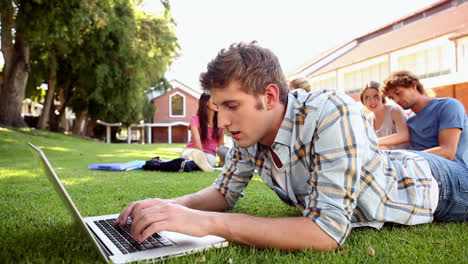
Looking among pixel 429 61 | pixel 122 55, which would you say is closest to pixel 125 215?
pixel 429 61

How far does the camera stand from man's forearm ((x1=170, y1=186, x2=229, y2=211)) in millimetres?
2373

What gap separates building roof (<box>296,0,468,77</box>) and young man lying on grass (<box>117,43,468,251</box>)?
14743 millimetres

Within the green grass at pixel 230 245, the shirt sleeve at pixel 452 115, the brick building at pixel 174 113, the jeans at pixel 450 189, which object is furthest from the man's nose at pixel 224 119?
the brick building at pixel 174 113

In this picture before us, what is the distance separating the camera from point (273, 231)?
173 cm

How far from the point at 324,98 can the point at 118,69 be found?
22257 mm

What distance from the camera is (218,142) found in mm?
7355

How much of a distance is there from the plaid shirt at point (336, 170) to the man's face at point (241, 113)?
0.14 m

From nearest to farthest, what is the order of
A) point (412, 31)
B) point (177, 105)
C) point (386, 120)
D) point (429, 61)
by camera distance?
point (386, 120) < point (429, 61) < point (412, 31) < point (177, 105)

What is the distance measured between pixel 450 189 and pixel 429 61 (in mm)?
16889

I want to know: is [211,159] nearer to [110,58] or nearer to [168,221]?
[168,221]

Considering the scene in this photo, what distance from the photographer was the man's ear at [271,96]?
193 centimetres

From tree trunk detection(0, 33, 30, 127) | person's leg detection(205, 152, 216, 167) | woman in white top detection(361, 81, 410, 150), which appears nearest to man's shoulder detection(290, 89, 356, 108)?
woman in white top detection(361, 81, 410, 150)

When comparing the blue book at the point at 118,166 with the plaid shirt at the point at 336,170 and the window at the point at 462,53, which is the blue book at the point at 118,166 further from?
the window at the point at 462,53

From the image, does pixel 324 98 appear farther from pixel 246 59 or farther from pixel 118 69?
pixel 118 69
